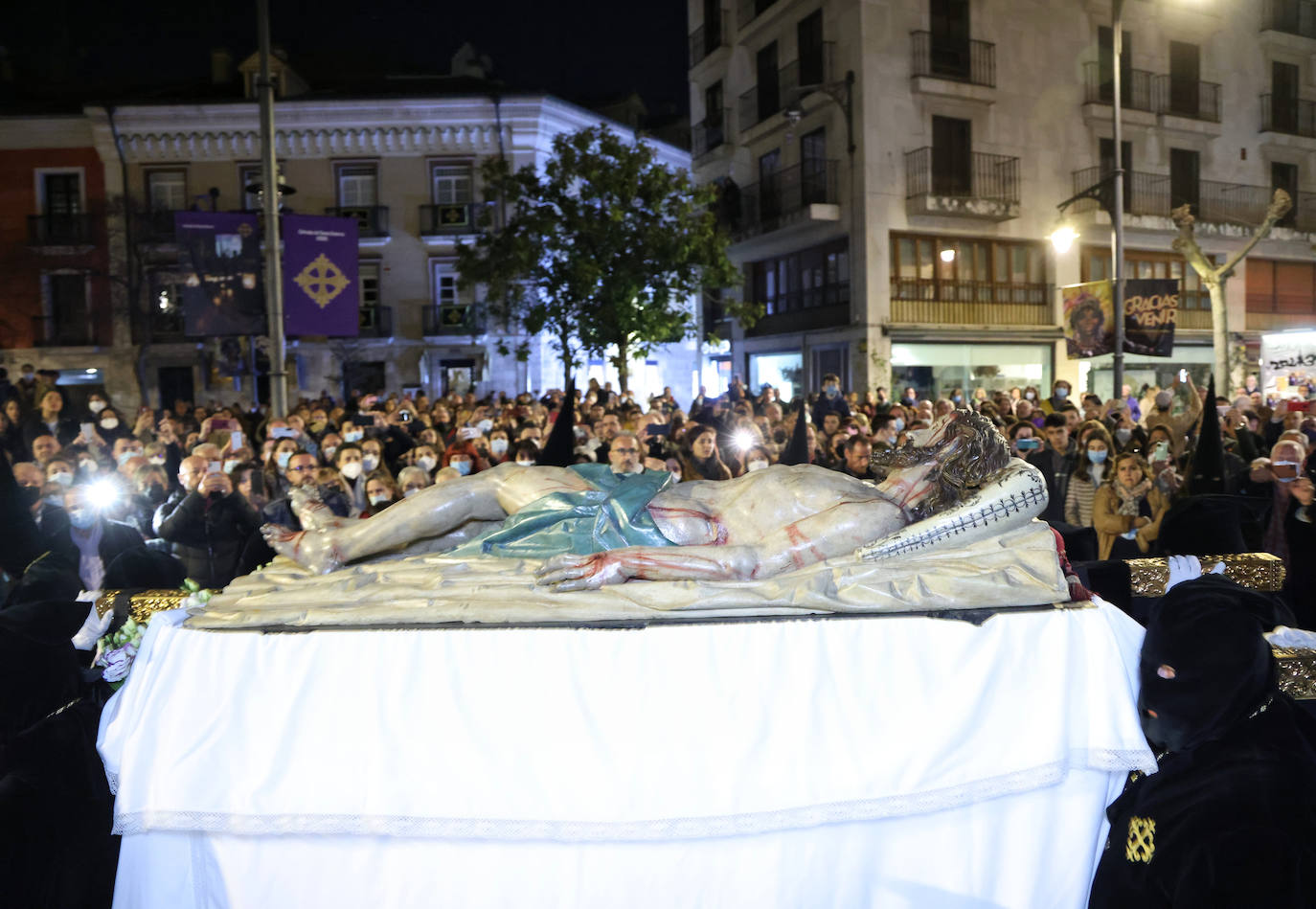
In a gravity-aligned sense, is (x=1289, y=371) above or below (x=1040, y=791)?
above

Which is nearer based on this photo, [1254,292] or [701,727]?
[701,727]

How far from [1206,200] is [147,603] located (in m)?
27.2

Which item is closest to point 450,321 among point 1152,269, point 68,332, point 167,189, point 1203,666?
point 167,189

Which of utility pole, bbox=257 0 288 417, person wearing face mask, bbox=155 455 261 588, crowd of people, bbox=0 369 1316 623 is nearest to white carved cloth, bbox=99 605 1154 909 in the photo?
crowd of people, bbox=0 369 1316 623

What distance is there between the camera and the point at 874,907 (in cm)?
281

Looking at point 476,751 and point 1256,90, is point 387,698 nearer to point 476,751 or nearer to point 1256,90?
point 476,751

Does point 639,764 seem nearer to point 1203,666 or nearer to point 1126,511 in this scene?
point 1203,666

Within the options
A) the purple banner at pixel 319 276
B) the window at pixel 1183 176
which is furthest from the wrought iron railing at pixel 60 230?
the window at pixel 1183 176

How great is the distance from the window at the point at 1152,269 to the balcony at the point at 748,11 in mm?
10224

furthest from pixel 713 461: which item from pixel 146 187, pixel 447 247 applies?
pixel 146 187

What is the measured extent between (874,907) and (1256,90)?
1154 inches

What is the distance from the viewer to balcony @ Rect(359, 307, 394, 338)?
985 inches

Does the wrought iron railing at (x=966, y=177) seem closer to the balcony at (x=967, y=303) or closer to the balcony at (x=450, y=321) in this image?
the balcony at (x=967, y=303)

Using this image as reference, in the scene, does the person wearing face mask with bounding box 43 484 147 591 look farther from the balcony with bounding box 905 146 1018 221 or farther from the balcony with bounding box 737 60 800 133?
the balcony with bounding box 737 60 800 133
